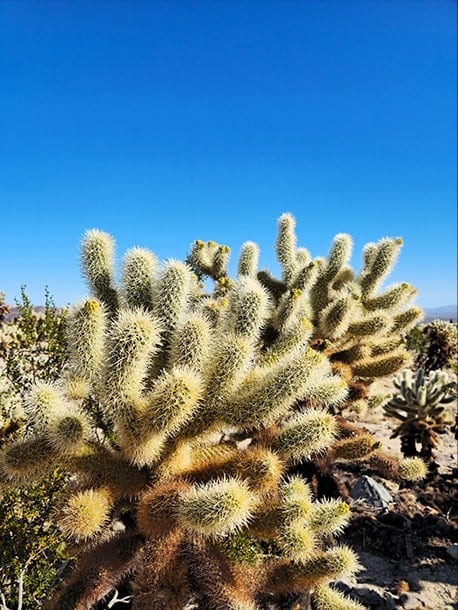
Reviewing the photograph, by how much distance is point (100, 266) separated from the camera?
3.54 m

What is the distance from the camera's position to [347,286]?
631 cm

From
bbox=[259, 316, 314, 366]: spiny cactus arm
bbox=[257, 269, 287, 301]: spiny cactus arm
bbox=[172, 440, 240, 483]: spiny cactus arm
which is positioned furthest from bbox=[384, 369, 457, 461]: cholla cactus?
bbox=[172, 440, 240, 483]: spiny cactus arm

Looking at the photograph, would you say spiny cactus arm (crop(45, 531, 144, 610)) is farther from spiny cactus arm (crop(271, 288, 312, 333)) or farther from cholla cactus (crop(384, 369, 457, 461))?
cholla cactus (crop(384, 369, 457, 461))

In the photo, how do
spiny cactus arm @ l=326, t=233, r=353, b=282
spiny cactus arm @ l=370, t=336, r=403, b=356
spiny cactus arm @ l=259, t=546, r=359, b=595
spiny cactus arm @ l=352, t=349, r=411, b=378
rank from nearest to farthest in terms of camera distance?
1. spiny cactus arm @ l=259, t=546, r=359, b=595
2. spiny cactus arm @ l=352, t=349, r=411, b=378
3. spiny cactus arm @ l=370, t=336, r=403, b=356
4. spiny cactus arm @ l=326, t=233, r=353, b=282

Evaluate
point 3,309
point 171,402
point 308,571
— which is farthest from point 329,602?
point 3,309

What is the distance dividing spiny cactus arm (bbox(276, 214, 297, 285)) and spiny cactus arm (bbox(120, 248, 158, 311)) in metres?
3.04

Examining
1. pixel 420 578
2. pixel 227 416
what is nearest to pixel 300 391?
pixel 227 416

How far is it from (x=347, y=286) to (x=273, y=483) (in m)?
3.89

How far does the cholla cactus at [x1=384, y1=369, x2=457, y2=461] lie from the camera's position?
6.91 meters

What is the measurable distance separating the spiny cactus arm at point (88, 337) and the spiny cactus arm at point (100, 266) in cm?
58

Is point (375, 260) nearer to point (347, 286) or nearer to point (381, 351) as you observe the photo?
point (347, 286)

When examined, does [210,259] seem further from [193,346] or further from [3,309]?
[3,309]

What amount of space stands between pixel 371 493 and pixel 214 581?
13.0 ft

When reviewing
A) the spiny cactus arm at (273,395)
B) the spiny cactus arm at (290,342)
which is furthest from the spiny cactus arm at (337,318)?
the spiny cactus arm at (273,395)
